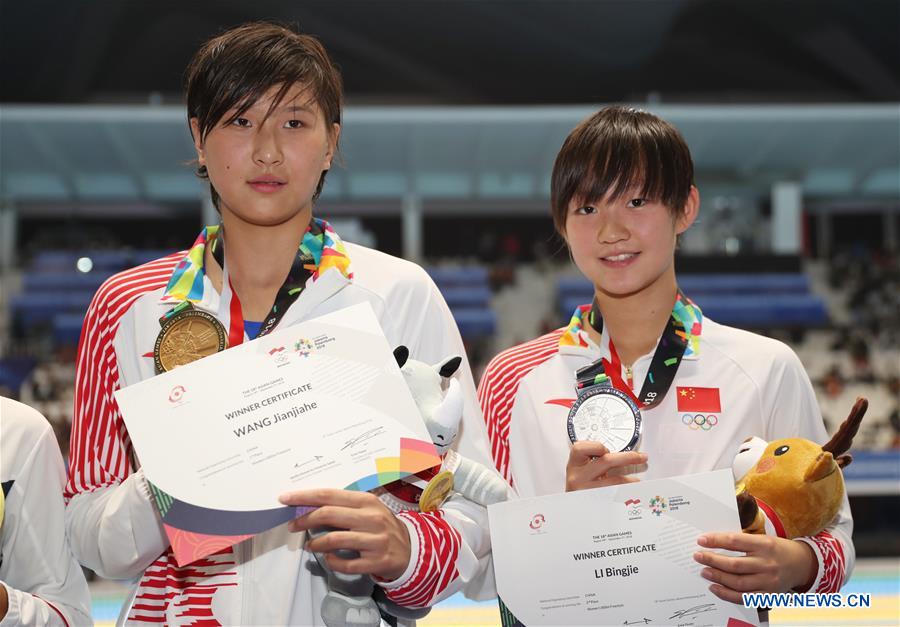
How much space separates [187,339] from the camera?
149 cm

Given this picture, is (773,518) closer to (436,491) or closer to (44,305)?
(436,491)

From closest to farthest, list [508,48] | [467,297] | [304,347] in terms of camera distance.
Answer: [304,347] < [467,297] < [508,48]

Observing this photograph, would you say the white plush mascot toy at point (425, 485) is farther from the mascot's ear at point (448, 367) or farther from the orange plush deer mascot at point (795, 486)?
the orange plush deer mascot at point (795, 486)

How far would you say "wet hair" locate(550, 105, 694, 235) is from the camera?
1.80 m

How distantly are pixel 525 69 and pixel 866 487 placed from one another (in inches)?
426

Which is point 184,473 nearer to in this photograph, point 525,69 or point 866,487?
point 866,487

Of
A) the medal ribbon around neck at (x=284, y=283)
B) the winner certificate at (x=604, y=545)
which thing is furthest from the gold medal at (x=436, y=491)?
the medal ribbon around neck at (x=284, y=283)

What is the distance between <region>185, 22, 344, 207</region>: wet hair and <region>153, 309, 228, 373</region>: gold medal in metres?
0.31

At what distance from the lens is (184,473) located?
1.27 meters

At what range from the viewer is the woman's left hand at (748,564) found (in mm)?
1465

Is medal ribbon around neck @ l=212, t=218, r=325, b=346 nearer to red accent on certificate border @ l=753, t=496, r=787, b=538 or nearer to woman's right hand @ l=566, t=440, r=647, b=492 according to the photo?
woman's right hand @ l=566, t=440, r=647, b=492

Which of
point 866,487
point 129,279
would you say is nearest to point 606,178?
point 129,279
